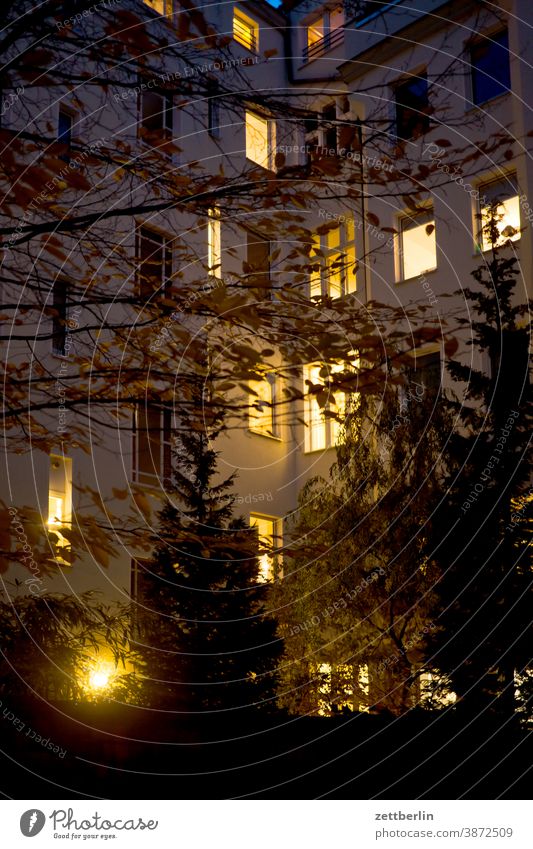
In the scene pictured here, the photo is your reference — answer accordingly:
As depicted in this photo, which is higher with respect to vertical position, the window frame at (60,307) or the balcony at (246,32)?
the balcony at (246,32)

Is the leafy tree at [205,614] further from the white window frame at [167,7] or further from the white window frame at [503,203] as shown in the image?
the white window frame at [503,203]

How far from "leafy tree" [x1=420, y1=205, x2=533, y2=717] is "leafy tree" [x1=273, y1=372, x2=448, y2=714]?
0.45 meters

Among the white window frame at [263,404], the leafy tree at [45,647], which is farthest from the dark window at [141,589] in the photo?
the leafy tree at [45,647]

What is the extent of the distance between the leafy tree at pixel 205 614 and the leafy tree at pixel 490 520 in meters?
2.32

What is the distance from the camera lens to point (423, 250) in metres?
16.7

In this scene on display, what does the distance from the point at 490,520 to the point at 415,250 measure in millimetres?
5941

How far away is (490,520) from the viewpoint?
1262 cm

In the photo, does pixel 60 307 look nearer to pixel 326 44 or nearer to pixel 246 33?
pixel 246 33

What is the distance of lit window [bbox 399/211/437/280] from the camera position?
54.3 ft

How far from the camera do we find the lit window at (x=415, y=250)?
16.5 meters

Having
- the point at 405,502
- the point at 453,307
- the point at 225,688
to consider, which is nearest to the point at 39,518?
the point at 225,688

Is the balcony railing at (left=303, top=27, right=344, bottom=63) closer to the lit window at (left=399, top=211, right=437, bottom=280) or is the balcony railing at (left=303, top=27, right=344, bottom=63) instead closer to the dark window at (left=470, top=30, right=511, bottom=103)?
the dark window at (left=470, top=30, right=511, bottom=103)
